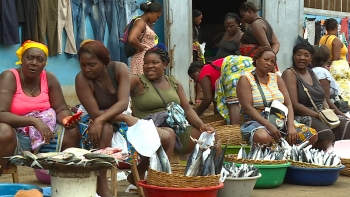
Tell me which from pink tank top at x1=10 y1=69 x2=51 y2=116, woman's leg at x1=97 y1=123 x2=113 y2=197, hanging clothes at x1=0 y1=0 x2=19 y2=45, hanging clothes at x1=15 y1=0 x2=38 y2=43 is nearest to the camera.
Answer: woman's leg at x1=97 y1=123 x2=113 y2=197

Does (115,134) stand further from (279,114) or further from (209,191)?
(279,114)

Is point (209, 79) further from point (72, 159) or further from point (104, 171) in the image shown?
point (72, 159)

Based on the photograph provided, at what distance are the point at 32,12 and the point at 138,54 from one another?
144cm

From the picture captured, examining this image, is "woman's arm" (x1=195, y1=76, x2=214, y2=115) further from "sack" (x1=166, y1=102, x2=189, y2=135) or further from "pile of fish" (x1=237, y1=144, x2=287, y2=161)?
"sack" (x1=166, y1=102, x2=189, y2=135)

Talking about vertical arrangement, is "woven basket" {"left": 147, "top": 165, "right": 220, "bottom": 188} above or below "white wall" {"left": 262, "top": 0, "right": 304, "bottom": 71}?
below

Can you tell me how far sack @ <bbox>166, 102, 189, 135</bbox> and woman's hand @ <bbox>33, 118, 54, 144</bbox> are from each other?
3.60 feet

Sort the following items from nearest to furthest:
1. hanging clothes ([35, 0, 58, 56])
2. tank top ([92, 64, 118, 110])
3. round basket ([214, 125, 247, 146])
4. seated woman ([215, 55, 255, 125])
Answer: tank top ([92, 64, 118, 110]), round basket ([214, 125, 247, 146]), seated woman ([215, 55, 255, 125]), hanging clothes ([35, 0, 58, 56])

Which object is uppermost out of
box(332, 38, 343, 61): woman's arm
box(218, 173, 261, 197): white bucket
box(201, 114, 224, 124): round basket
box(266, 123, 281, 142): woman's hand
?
box(332, 38, 343, 61): woman's arm

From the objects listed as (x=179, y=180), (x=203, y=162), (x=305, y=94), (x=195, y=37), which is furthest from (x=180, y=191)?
(x=195, y=37)

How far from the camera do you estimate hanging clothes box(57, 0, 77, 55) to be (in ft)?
27.5

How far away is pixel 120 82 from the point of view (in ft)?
17.0

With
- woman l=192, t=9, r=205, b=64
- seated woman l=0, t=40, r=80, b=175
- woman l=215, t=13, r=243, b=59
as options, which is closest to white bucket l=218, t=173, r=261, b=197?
seated woman l=0, t=40, r=80, b=175

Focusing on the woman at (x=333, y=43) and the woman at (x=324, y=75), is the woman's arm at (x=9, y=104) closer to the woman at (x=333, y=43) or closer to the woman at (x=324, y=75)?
the woman at (x=324, y=75)

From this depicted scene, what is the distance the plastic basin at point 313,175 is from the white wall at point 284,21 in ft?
18.6
